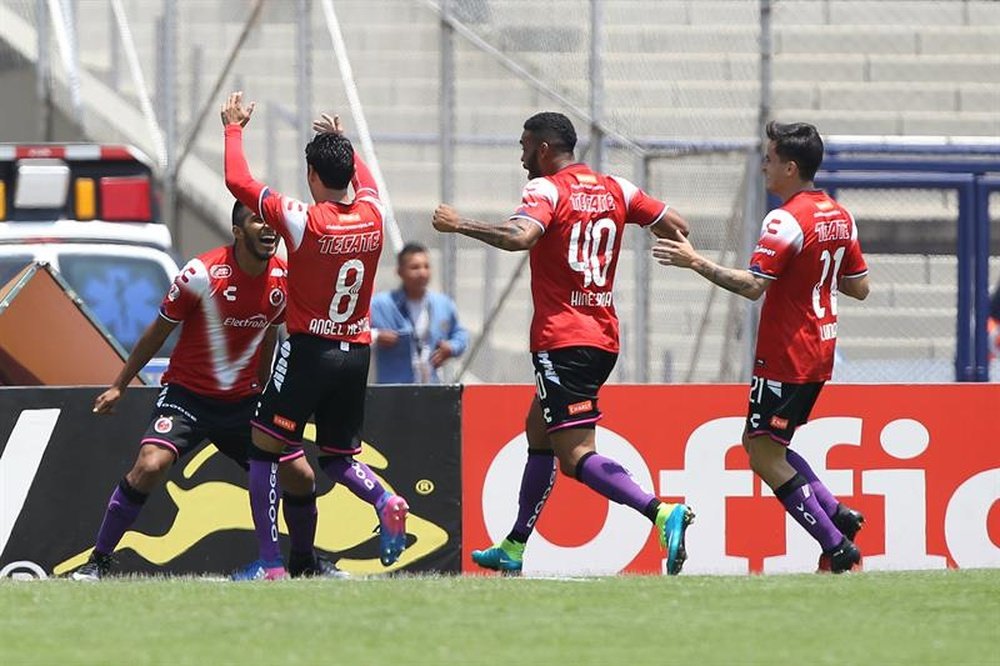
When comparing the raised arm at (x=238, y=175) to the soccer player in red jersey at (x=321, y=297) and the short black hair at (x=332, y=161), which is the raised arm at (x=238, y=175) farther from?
the short black hair at (x=332, y=161)

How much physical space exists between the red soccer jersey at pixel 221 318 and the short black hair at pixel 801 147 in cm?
237

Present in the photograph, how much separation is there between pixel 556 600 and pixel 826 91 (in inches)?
365

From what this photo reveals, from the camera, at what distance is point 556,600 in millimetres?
7914

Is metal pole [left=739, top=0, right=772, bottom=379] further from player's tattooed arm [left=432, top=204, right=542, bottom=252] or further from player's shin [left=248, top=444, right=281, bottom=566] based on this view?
player's shin [left=248, top=444, right=281, bottom=566]

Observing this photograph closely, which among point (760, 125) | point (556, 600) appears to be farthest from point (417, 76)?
point (556, 600)

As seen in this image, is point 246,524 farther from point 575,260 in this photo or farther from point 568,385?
point 575,260

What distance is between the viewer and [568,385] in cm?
918

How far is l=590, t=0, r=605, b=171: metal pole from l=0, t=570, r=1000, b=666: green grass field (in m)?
5.95

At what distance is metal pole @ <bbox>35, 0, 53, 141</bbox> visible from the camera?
1650 centimetres

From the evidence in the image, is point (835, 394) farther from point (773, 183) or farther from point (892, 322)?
point (892, 322)

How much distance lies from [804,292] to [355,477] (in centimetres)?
217

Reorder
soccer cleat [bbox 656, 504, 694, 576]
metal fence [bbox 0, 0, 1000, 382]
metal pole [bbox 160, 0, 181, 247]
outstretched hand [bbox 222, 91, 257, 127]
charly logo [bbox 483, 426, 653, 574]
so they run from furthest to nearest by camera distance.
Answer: metal pole [bbox 160, 0, 181, 247], metal fence [bbox 0, 0, 1000, 382], charly logo [bbox 483, 426, 653, 574], outstretched hand [bbox 222, 91, 257, 127], soccer cleat [bbox 656, 504, 694, 576]

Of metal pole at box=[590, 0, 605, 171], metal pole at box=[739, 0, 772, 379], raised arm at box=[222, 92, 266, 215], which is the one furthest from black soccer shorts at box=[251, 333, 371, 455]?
metal pole at box=[590, 0, 605, 171]

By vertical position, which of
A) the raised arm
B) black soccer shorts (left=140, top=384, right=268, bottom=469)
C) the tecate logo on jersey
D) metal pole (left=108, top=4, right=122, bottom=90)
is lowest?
black soccer shorts (left=140, top=384, right=268, bottom=469)
